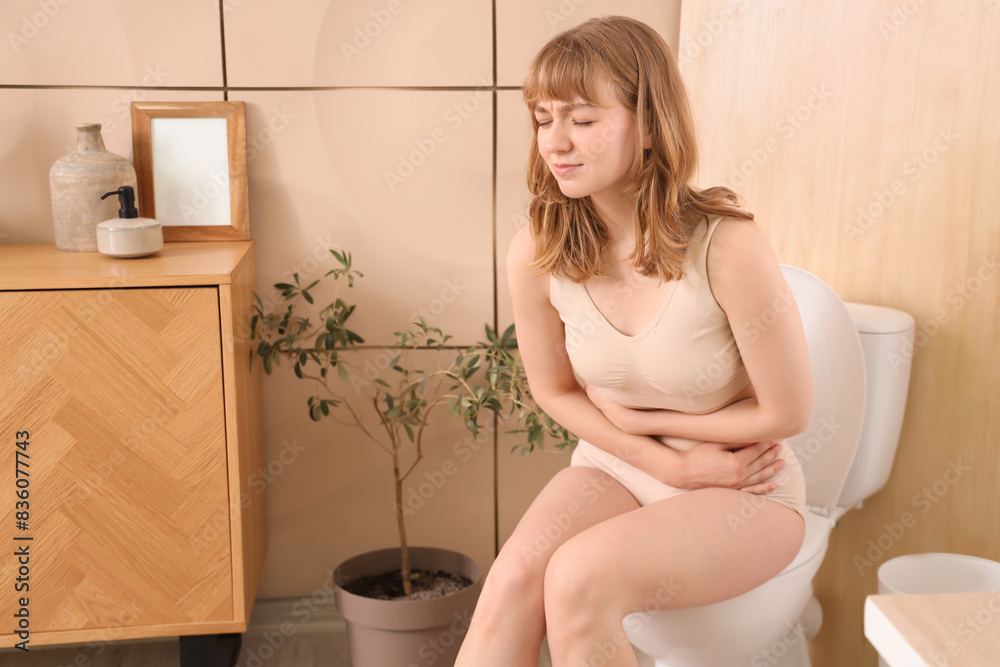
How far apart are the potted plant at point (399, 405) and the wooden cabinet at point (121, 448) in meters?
0.26

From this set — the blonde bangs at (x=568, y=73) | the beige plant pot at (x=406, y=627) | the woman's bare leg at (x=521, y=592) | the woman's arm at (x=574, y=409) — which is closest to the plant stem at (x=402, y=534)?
the beige plant pot at (x=406, y=627)

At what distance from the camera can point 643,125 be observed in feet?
3.92

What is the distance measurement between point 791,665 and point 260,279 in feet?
4.52

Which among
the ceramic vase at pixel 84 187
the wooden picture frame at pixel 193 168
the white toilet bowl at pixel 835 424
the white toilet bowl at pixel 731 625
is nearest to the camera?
the white toilet bowl at pixel 731 625

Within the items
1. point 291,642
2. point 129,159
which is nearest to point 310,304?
point 129,159

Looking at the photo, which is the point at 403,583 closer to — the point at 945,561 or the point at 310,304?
the point at 310,304

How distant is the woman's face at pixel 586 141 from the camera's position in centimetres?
119

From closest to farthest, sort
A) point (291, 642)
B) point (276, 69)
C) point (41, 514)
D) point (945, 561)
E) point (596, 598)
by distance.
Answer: point (596, 598)
point (945, 561)
point (41, 514)
point (276, 69)
point (291, 642)

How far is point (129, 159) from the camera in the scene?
1.87 metres

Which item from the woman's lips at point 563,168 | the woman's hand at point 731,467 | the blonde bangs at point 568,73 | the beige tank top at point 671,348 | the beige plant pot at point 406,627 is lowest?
the beige plant pot at point 406,627
